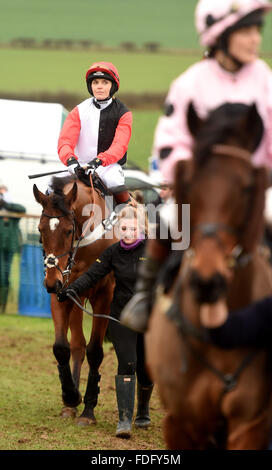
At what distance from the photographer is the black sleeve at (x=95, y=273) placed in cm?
749

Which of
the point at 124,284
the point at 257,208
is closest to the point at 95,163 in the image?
the point at 124,284

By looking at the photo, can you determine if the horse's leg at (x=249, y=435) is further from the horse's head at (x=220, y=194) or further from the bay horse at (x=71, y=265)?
the bay horse at (x=71, y=265)

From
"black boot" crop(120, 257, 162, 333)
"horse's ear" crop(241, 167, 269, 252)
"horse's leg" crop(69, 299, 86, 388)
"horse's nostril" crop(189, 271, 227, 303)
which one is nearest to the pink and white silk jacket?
"horse's ear" crop(241, 167, 269, 252)

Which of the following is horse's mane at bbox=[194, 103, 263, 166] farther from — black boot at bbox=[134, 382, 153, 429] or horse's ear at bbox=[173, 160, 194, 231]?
black boot at bbox=[134, 382, 153, 429]

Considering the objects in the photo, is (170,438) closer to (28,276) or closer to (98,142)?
(98,142)

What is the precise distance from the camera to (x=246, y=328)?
3551 millimetres

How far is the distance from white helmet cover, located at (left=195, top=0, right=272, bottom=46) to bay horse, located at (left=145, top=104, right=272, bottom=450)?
1.39ft

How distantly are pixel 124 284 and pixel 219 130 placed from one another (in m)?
4.34

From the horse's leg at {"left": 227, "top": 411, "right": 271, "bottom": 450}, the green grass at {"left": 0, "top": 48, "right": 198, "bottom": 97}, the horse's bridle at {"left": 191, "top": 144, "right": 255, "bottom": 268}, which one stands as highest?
the green grass at {"left": 0, "top": 48, "right": 198, "bottom": 97}

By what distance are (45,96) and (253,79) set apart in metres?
45.8

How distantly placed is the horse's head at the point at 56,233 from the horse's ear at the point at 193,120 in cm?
405

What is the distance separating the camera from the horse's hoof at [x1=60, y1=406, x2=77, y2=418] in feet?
25.8
